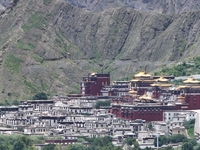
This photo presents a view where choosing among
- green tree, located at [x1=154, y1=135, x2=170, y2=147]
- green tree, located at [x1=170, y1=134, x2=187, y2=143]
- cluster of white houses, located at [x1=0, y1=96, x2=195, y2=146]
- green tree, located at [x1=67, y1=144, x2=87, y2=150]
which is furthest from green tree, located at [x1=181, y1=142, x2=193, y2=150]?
green tree, located at [x1=67, y1=144, x2=87, y2=150]

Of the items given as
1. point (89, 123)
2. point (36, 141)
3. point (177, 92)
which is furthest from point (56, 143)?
point (177, 92)

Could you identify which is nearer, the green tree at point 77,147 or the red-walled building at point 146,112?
the green tree at point 77,147

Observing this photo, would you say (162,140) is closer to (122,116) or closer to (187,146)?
(187,146)

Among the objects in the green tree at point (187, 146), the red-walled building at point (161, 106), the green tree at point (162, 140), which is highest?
the red-walled building at point (161, 106)

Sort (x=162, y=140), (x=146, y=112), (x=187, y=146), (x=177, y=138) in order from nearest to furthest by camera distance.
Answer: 1. (x=187, y=146)
2. (x=162, y=140)
3. (x=177, y=138)
4. (x=146, y=112)

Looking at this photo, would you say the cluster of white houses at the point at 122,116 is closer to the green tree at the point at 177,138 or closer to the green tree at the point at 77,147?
the green tree at the point at 177,138

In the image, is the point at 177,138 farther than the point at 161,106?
No

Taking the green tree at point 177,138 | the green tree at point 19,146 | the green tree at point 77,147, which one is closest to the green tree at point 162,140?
the green tree at point 177,138

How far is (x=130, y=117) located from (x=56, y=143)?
19914 mm

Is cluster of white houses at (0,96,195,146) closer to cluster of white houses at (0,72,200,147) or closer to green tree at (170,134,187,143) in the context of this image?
cluster of white houses at (0,72,200,147)

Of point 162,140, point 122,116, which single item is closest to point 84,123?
point 122,116

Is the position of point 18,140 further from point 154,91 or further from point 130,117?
point 154,91

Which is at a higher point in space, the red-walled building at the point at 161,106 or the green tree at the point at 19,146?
the red-walled building at the point at 161,106

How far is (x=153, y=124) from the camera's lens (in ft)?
590
